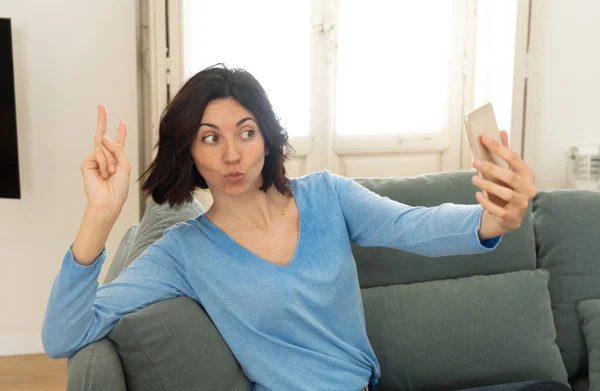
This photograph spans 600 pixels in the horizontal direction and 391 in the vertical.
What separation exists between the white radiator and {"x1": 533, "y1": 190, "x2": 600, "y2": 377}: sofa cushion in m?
1.19

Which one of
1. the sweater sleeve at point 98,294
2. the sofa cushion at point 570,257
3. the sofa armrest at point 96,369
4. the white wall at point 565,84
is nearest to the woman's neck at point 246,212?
the sweater sleeve at point 98,294

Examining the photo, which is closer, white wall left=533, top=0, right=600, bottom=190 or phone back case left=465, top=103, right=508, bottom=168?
phone back case left=465, top=103, right=508, bottom=168

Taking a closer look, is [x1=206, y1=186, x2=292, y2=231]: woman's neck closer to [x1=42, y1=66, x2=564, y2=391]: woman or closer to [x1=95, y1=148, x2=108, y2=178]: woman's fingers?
[x1=42, y1=66, x2=564, y2=391]: woman

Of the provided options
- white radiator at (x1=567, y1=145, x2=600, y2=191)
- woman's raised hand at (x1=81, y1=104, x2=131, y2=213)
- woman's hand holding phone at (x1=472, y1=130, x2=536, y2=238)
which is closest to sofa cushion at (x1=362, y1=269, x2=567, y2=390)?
woman's hand holding phone at (x1=472, y1=130, x2=536, y2=238)

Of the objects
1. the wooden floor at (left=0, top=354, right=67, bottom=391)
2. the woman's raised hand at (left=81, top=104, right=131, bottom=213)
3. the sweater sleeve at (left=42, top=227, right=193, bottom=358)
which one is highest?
the woman's raised hand at (left=81, top=104, right=131, bottom=213)

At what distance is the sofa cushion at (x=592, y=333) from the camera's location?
173 centimetres

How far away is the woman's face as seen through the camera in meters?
1.35

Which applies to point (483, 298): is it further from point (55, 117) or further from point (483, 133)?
point (55, 117)

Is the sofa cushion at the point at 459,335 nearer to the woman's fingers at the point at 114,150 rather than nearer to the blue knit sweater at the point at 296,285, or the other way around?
the blue knit sweater at the point at 296,285

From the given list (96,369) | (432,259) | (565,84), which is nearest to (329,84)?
(565,84)

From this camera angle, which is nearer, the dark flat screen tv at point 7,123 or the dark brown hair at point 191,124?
the dark brown hair at point 191,124

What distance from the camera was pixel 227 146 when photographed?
1.36 m

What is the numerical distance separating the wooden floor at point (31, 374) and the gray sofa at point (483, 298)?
1044 millimetres

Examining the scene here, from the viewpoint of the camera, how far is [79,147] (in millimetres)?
2832
